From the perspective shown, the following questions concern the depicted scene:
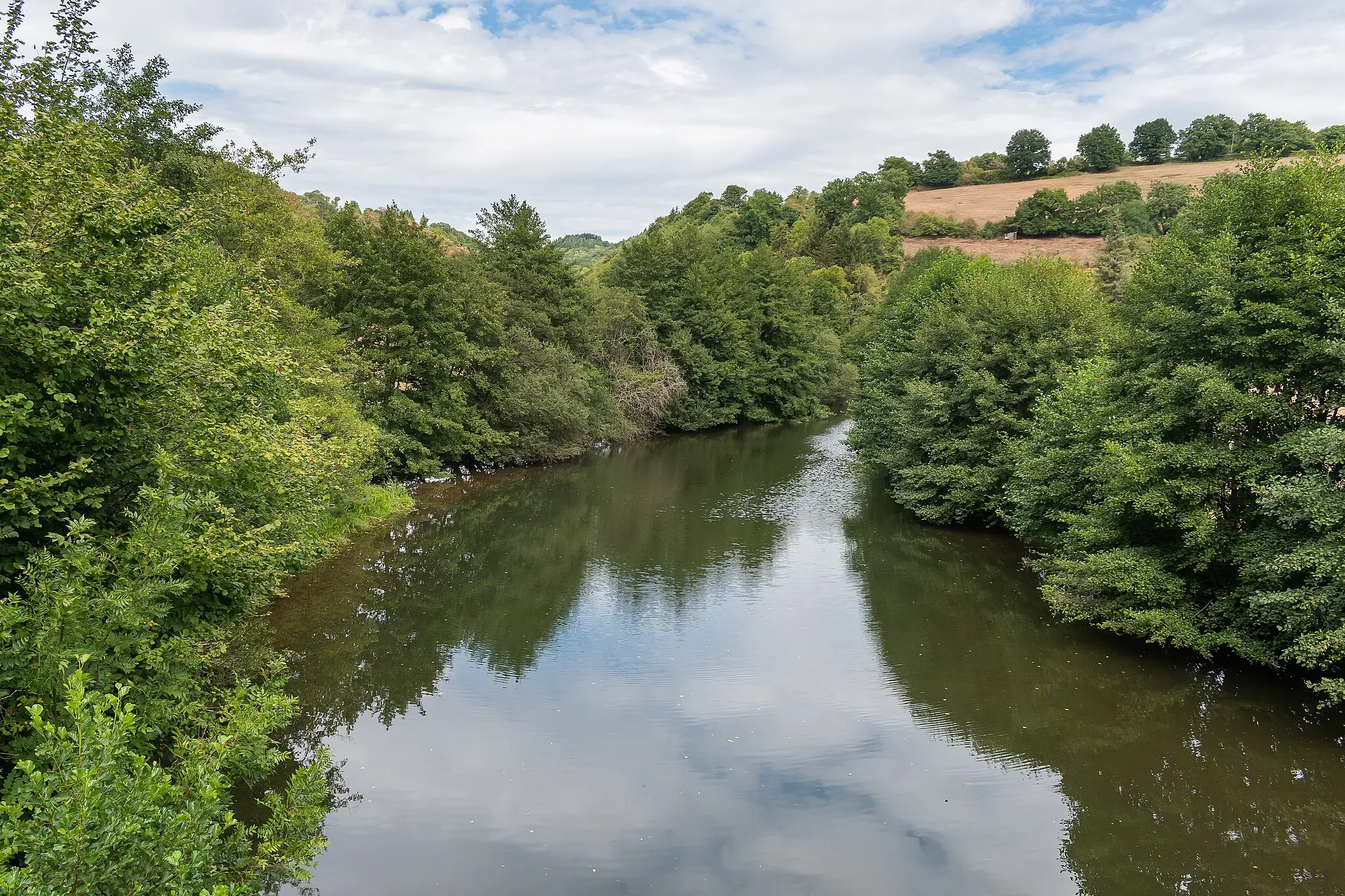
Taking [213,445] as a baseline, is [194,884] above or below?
below

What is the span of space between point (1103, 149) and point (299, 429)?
10586 cm

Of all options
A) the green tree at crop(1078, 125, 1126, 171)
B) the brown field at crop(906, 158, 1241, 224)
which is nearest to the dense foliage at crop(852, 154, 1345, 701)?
the brown field at crop(906, 158, 1241, 224)

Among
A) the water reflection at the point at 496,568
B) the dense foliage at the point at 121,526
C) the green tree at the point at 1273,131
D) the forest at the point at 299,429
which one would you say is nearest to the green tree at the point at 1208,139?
the green tree at the point at 1273,131

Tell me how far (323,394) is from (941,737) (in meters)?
19.6

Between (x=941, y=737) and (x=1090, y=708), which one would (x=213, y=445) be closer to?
(x=941, y=737)

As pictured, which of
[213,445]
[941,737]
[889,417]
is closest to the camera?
[213,445]

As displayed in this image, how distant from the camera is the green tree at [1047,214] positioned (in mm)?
77438

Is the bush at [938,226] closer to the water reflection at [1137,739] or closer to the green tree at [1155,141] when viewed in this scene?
the green tree at [1155,141]

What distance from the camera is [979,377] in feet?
82.3

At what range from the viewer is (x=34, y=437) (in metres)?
→ 7.43

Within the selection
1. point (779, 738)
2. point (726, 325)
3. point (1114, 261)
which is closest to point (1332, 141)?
point (779, 738)

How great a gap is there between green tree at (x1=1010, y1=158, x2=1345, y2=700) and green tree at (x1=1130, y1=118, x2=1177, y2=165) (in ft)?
315

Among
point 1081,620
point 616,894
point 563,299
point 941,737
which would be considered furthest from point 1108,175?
point 616,894

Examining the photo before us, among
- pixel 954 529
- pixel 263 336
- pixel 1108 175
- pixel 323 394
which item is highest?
pixel 1108 175
